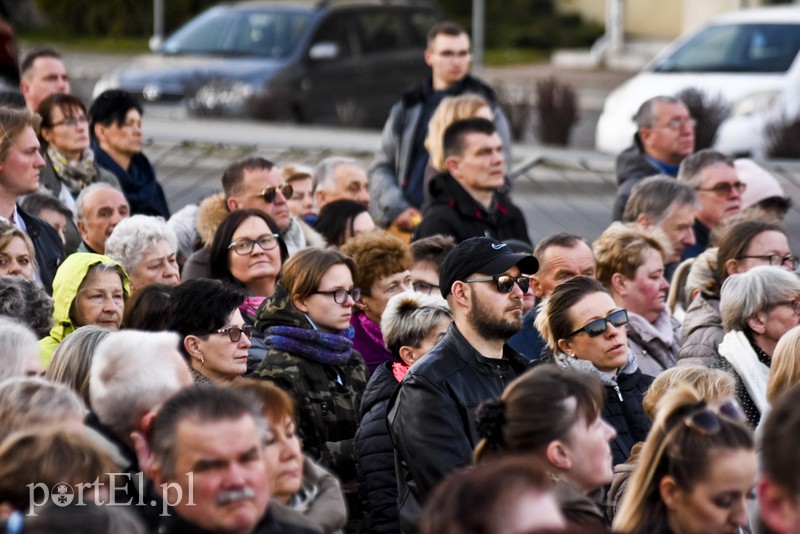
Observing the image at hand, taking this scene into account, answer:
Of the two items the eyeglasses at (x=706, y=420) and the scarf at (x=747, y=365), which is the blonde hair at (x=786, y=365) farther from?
the eyeglasses at (x=706, y=420)

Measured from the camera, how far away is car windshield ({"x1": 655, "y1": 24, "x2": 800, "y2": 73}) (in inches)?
666

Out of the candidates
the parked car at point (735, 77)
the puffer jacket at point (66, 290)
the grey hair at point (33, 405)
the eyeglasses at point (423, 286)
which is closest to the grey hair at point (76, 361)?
the grey hair at point (33, 405)

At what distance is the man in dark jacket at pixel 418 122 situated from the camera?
1088 cm

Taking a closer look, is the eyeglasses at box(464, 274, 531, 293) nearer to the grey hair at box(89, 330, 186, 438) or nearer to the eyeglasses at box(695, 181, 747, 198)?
the grey hair at box(89, 330, 186, 438)

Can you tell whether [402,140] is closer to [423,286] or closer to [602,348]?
[423,286]

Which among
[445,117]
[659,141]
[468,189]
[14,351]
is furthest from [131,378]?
[659,141]

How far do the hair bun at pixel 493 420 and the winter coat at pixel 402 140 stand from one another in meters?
5.48

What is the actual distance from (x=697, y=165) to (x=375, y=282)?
3.15 meters

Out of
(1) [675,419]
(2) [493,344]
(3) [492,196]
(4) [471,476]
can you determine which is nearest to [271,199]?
(3) [492,196]

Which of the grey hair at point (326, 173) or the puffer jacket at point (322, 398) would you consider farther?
the grey hair at point (326, 173)

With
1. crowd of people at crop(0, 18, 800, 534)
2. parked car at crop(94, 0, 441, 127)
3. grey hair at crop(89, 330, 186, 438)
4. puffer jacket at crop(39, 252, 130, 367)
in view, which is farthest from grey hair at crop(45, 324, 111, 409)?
parked car at crop(94, 0, 441, 127)

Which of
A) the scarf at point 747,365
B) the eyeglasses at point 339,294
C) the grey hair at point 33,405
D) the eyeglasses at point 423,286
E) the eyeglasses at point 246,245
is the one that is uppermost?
the grey hair at point 33,405

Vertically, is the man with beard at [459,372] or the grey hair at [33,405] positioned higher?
the grey hair at [33,405]

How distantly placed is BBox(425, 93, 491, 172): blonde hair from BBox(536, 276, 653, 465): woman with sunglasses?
2802 mm
